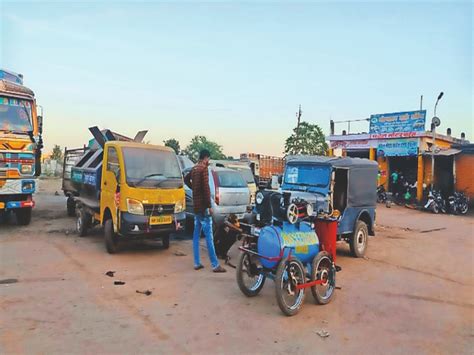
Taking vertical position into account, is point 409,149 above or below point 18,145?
above

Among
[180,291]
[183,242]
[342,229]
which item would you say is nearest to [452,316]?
[342,229]

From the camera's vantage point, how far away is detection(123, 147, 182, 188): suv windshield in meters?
7.33

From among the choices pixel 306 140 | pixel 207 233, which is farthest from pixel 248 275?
pixel 306 140

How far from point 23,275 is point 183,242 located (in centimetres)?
370

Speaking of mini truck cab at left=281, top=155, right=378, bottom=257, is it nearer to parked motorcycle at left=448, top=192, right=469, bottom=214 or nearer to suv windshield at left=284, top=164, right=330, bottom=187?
suv windshield at left=284, top=164, right=330, bottom=187

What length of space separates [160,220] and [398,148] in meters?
17.5

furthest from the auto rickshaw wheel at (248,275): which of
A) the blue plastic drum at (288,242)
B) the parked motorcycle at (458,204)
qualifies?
the parked motorcycle at (458,204)

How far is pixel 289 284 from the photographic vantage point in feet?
16.0

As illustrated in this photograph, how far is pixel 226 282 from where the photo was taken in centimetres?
594

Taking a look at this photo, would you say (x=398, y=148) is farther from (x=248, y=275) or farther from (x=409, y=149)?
(x=248, y=275)

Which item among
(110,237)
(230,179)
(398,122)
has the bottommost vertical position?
(110,237)

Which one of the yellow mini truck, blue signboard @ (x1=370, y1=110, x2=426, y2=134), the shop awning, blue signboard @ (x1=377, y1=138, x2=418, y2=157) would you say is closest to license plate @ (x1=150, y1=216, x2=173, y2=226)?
the yellow mini truck

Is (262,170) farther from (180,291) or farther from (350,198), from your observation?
(180,291)

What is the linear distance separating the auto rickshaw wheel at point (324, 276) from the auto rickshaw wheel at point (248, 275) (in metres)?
0.73
